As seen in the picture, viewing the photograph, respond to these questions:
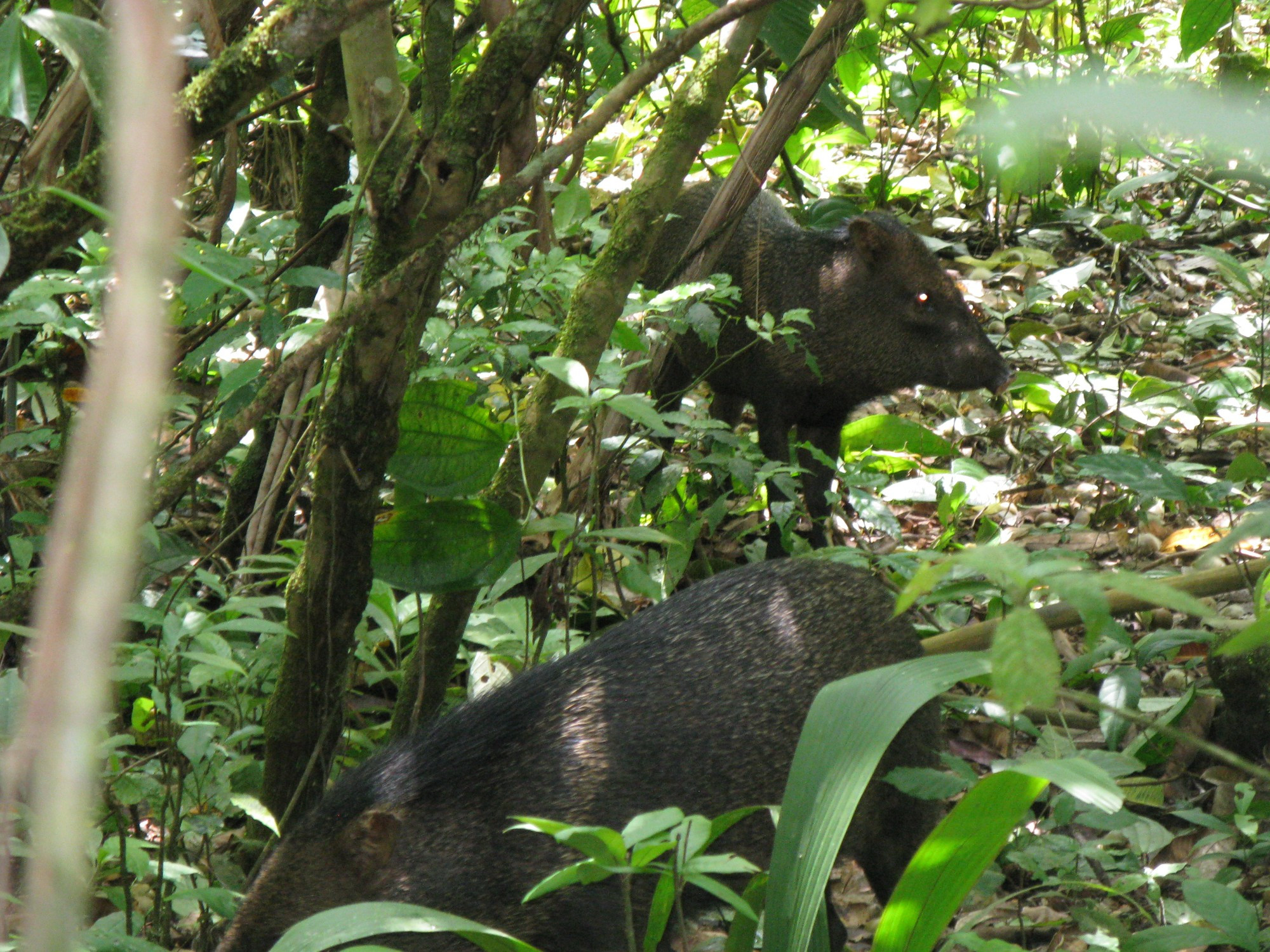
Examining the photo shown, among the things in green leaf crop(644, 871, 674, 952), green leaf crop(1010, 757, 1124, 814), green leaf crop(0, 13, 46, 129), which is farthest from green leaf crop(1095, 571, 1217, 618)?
green leaf crop(0, 13, 46, 129)

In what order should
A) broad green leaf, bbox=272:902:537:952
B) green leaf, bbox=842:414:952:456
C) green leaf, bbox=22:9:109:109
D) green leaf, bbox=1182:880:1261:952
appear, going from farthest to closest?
green leaf, bbox=842:414:952:456, green leaf, bbox=1182:880:1261:952, broad green leaf, bbox=272:902:537:952, green leaf, bbox=22:9:109:109

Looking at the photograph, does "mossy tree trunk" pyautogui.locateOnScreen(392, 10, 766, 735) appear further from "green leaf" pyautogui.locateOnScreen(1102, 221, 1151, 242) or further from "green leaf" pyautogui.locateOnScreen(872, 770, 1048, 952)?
"green leaf" pyautogui.locateOnScreen(1102, 221, 1151, 242)

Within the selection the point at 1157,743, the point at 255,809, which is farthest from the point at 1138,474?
the point at 255,809

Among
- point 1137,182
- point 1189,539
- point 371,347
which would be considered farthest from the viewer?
point 1137,182

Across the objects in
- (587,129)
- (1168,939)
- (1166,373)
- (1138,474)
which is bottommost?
(1168,939)

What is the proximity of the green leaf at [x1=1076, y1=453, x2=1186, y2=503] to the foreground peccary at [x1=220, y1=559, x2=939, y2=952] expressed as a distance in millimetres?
599

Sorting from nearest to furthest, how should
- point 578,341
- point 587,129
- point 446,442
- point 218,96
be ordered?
point 218,96 < point 587,129 < point 446,442 < point 578,341

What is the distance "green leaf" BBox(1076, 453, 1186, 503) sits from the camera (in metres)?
2.93

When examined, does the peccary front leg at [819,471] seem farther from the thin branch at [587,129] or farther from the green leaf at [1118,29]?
the thin branch at [587,129]

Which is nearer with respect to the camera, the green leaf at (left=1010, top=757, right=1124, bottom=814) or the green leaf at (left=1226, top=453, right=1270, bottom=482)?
the green leaf at (left=1010, top=757, right=1124, bottom=814)

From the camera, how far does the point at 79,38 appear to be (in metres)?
1.41

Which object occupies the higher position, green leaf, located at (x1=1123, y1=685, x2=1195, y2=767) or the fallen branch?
the fallen branch

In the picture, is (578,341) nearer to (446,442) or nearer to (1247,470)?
(446,442)

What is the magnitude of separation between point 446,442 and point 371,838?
801mm
